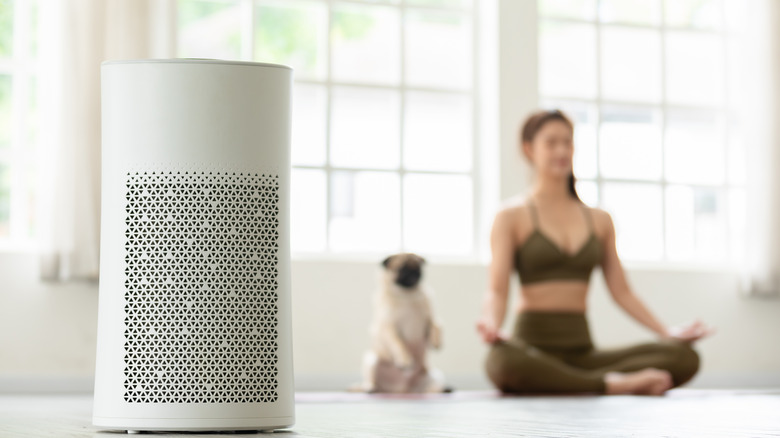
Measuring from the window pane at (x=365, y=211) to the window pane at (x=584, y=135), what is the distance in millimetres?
885

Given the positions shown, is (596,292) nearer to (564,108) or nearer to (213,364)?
(564,108)

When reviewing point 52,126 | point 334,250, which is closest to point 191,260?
point 52,126

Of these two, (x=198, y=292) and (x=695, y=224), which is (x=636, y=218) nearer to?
(x=695, y=224)

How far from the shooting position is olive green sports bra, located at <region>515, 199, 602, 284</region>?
328 cm

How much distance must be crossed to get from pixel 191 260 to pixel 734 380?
3.85 metres

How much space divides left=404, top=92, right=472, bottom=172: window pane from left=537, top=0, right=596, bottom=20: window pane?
0.56m

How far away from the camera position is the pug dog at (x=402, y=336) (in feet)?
10.0

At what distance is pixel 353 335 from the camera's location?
402cm

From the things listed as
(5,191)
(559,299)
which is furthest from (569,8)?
(5,191)

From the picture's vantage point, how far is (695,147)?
491cm

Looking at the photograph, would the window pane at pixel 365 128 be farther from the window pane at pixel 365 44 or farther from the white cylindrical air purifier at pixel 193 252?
the white cylindrical air purifier at pixel 193 252

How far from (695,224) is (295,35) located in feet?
6.79

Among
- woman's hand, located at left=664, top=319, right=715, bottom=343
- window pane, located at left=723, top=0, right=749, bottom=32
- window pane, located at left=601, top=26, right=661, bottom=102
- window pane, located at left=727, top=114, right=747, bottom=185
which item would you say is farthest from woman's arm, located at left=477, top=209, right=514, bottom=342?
window pane, located at left=723, top=0, right=749, bottom=32

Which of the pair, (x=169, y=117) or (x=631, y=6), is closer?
(x=169, y=117)
